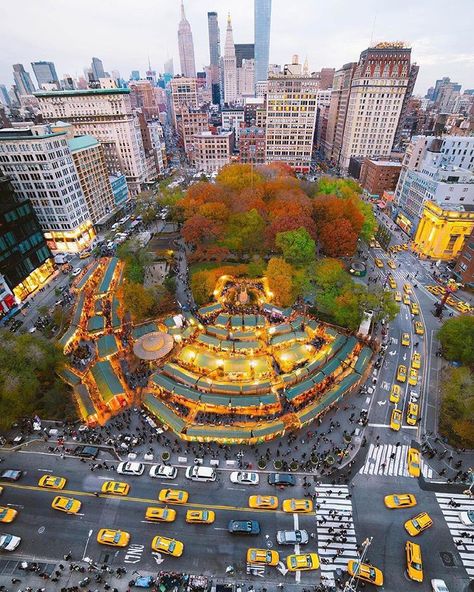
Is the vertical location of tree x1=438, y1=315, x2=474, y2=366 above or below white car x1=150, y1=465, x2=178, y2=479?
above

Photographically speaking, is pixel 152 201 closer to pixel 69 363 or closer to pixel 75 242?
pixel 75 242

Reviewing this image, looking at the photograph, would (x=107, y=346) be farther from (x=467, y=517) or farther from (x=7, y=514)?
(x=467, y=517)

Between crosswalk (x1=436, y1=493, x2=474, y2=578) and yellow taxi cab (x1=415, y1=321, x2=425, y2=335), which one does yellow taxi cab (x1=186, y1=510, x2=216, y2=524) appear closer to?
crosswalk (x1=436, y1=493, x2=474, y2=578)

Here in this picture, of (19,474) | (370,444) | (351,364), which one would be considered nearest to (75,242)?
(19,474)

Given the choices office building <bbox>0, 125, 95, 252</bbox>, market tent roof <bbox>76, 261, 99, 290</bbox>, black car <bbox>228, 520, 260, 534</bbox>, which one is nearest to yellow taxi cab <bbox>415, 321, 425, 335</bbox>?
black car <bbox>228, 520, 260, 534</bbox>

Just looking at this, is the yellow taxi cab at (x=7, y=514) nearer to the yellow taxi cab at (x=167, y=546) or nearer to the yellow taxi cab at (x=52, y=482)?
the yellow taxi cab at (x=52, y=482)

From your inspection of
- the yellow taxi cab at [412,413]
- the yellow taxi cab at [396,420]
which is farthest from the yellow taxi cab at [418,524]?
the yellow taxi cab at [412,413]
